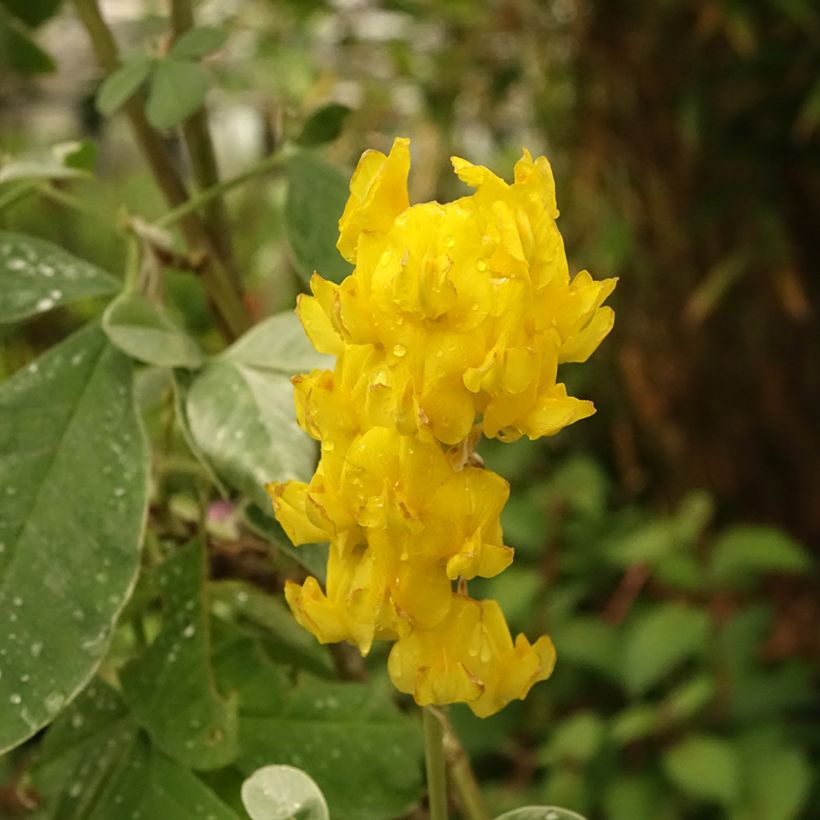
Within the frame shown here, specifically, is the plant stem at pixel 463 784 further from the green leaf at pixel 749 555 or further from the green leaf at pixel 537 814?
the green leaf at pixel 749 555

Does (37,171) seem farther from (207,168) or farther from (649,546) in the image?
(649,546)

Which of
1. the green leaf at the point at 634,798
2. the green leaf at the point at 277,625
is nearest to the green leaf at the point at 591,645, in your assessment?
the green leaf at the point at 634,798

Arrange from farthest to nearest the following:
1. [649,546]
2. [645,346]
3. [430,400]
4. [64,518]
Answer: [645,346]
[649,546]
[64,518]
[430,400]

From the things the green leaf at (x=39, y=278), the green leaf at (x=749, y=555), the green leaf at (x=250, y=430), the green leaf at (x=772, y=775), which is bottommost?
the green leaf at (x=772, y=775)

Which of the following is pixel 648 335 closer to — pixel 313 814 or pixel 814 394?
pixel 814 394

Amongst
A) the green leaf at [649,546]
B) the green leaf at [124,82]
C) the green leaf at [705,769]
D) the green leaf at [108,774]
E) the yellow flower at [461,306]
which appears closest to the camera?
the yellow flower at [461,306]

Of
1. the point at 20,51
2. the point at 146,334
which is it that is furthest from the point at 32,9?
the point at 146,334
